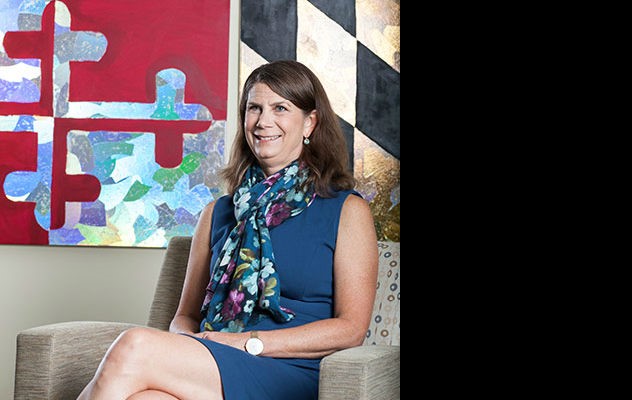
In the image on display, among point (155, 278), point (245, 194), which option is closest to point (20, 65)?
point (155, 278)

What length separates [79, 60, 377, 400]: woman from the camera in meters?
1.63

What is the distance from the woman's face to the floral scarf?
0.14ft

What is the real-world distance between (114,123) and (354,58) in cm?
102

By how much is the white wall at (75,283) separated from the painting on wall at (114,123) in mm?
47

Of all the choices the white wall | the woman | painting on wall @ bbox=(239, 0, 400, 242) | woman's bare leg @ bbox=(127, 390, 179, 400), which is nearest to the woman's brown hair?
the woman

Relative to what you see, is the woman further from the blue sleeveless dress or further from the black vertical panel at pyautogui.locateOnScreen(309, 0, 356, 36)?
the black vertical panel at pyautogui.locateOnScreen(309, 0, 356, 36)

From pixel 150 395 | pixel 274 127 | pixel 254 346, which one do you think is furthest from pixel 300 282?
pixel 150 395

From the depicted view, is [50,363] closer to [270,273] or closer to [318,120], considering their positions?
[270,273]

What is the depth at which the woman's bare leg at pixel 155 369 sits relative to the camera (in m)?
1.58

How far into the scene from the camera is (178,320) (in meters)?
2.20

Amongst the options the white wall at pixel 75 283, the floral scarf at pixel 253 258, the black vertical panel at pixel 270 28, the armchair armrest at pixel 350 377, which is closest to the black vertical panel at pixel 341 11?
the black vertical panel at pixel 270 28
